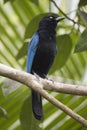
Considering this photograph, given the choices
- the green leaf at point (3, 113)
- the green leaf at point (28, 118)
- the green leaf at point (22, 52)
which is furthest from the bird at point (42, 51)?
the green leaf at point (3, 113)

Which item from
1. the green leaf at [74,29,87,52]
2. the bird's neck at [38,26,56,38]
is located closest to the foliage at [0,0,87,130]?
the green leaf at [74,29,87,52]

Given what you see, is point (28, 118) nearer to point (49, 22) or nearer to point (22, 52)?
point (22, 52)

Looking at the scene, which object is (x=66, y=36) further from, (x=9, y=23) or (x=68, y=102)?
(x=9, y=23)

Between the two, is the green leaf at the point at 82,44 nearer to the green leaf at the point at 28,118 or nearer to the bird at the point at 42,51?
the green leaf at the point at 28,118

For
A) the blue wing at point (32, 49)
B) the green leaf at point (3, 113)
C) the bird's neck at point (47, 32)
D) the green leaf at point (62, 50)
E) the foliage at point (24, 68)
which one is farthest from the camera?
the bird's neck at point (47, 32)

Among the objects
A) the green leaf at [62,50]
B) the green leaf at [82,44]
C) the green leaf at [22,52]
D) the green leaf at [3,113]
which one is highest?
the green leaf at [82,44]

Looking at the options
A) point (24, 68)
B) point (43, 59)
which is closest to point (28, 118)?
point (43, 59)

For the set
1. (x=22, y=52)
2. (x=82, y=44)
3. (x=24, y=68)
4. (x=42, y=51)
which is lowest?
(x=24, y=68)

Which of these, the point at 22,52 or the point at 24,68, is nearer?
the point at 22,52

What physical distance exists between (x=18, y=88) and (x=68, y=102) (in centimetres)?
25

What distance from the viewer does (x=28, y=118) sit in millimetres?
2039

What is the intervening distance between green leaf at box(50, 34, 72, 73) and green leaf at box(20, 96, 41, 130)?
11.1 inches

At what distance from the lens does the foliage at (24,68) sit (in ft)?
6.72

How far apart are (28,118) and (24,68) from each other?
65cm
